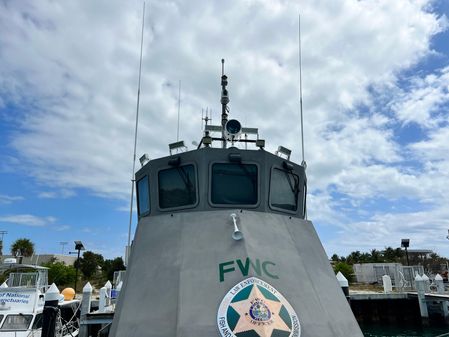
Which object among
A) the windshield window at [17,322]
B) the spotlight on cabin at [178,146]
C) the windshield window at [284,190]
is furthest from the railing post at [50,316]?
the windshield window at [17,322]

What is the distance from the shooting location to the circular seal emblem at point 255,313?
414 centimetres

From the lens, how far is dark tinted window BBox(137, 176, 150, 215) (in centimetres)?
671

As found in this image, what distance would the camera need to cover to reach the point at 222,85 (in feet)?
27.8

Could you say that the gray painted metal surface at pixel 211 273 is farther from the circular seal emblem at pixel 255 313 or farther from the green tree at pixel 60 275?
the green tree at pixel 60 275

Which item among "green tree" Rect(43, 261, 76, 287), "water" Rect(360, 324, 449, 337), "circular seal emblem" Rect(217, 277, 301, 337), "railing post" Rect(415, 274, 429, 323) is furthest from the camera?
"green tree" Rect(43, 261, 76, 287)

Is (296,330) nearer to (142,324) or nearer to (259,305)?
(259,305)

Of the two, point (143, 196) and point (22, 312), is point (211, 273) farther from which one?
point (22, 312)

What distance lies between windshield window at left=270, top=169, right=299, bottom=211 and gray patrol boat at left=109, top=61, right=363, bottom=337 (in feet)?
0.06

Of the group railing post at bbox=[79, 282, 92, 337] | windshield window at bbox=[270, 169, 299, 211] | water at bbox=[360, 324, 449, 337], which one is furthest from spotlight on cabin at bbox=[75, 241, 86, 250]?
windshield window at bbox=[270, 169, 299, 211]

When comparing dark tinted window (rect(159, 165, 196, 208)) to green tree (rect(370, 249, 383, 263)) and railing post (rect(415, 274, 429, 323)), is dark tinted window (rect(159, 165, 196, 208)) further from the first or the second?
green tree (rect(370, 249, 383, 263))

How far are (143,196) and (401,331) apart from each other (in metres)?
22.9

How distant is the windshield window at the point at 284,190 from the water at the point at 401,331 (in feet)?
63.1

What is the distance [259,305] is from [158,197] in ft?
9.01

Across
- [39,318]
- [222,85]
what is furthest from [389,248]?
[222,85]
